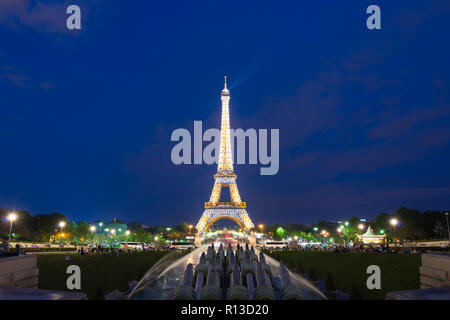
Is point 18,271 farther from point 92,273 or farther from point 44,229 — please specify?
point 44,229

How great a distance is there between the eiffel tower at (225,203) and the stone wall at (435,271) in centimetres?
8615

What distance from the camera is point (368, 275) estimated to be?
28156 mm

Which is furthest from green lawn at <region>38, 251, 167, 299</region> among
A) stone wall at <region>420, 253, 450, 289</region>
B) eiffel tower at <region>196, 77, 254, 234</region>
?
eiffel tower at <region>196, 77, 254, 234</region>

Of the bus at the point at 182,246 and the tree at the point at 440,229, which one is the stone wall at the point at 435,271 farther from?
the tree at the point at 440,229

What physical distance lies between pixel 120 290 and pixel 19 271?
9.53m

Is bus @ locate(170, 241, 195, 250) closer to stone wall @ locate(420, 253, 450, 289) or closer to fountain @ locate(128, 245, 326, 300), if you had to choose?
fountain @ locate(128, 245, 326, 300)

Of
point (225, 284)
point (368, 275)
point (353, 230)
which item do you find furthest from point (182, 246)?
point (353, 230)

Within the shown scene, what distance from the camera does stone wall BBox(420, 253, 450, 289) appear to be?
12328 millimetres

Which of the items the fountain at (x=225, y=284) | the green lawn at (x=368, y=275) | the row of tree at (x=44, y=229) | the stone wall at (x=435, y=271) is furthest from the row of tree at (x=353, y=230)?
the stone wall at (x=435, y=271)

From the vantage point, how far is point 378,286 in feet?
80.3

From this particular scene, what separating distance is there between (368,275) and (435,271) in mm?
16795
